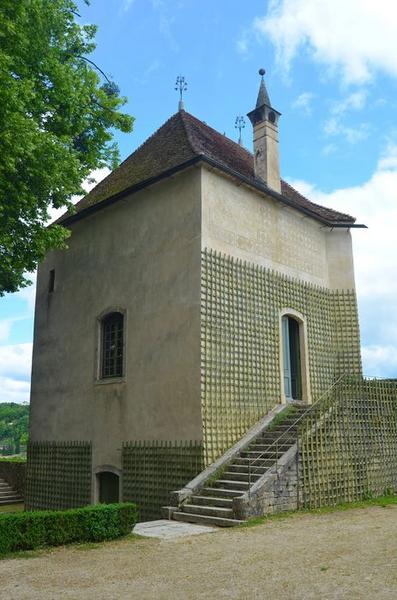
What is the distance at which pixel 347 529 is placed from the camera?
923 centimetres

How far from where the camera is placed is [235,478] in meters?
11.4

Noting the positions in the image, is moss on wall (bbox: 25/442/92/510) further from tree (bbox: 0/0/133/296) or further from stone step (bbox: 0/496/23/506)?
tree (bbox: 0/0/133/296)

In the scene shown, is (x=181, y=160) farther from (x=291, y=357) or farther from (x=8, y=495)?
(x=8, y=495)

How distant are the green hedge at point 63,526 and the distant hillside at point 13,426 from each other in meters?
58.8

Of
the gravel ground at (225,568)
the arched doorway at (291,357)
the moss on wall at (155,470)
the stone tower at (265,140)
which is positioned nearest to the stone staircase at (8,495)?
the moss on wall at (155,470)

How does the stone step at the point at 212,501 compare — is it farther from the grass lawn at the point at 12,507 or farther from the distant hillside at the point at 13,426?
the distant hillside at the point at 13,426

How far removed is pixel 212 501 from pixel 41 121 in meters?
8.89

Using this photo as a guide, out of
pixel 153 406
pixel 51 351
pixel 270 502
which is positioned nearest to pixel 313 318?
pixel 153 406

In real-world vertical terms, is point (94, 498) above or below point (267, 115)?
below

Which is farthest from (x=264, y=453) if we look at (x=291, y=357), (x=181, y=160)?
(x=181, y=160)

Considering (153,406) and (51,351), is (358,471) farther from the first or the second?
(51,351)

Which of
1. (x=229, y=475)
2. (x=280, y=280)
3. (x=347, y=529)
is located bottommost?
(x=347, y=529)

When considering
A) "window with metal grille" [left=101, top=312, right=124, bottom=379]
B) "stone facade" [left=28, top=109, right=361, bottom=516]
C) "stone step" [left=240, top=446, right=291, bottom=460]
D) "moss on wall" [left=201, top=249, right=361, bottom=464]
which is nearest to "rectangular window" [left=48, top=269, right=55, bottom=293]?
"stone facade" [left=28, top=109, right=361, bottom=516]

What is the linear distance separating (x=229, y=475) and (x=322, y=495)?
6.95 feet
